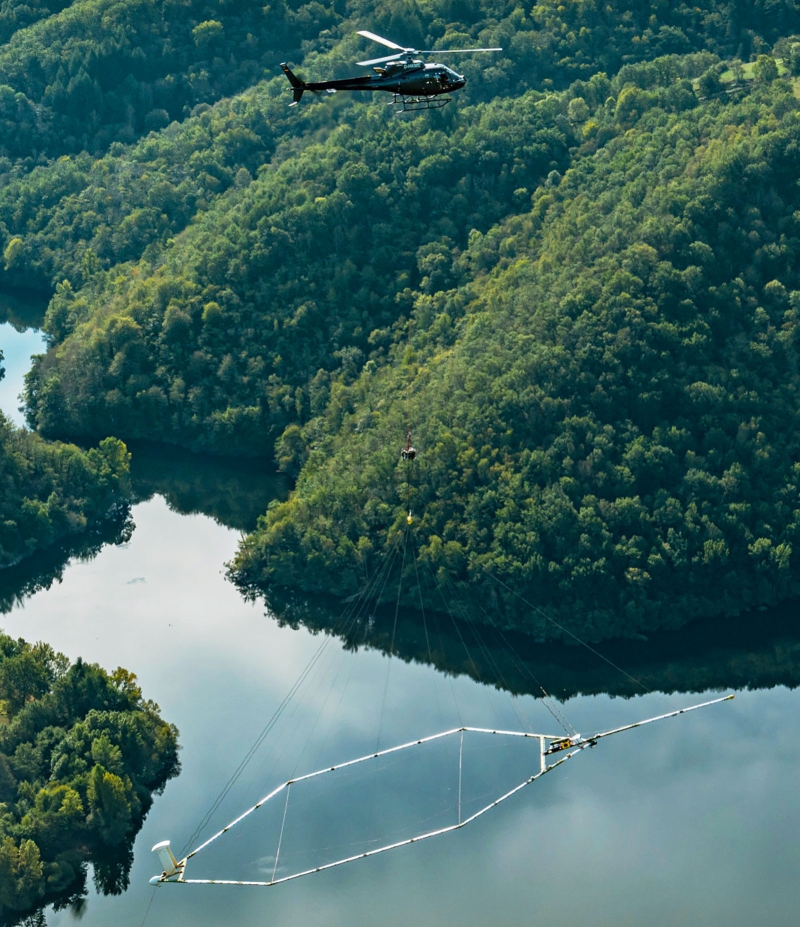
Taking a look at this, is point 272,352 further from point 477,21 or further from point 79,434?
point 477,21

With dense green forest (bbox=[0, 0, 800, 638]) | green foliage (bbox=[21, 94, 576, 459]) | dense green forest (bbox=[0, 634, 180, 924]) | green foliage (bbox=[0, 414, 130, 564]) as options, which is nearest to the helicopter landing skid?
green foliage (bbox=[21, 94, 576, 459])

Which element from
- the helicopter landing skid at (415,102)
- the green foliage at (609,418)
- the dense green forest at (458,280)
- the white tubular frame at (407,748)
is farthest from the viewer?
the dense green forest at (458,280)

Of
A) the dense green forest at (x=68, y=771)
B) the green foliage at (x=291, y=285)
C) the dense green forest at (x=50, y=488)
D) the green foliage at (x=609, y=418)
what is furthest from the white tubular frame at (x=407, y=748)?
the green foliage at (x=291, y=285)

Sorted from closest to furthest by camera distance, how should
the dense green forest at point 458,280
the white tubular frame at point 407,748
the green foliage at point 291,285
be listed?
the white tubular frame at point 407,748, the dense green forest at point 458,280, the green foliage at point 291,285

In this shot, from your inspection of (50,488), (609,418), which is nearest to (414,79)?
(609,418)

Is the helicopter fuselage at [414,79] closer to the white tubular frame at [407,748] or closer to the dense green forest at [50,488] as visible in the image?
the white tubular frame at [407,748]

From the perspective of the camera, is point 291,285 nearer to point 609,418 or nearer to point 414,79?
point 609,418
